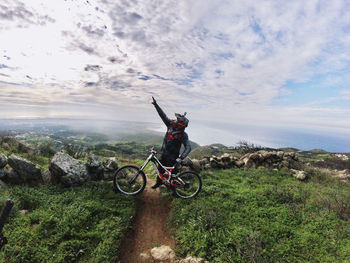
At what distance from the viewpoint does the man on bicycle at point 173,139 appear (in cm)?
716

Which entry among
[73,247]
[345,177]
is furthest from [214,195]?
[345,177]

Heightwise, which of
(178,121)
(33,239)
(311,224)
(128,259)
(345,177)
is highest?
(178,121)

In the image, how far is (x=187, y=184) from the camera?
24.5 ft

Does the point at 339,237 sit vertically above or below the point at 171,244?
above

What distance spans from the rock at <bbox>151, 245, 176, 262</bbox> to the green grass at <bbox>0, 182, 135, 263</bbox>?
1175mm

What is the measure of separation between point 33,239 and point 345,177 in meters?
19.1

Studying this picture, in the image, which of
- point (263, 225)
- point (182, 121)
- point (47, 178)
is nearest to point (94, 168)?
point (47, 178)

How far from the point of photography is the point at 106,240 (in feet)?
15.1

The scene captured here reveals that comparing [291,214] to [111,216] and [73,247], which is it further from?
[73,247]

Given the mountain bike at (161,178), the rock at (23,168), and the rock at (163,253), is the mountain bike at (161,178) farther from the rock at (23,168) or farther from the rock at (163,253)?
the rock at (23,168)

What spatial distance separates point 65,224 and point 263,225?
7.19 metres

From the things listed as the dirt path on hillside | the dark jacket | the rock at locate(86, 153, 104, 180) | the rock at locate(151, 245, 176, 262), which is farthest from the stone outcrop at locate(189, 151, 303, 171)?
the rock at locate(151, 245, 176, 262)

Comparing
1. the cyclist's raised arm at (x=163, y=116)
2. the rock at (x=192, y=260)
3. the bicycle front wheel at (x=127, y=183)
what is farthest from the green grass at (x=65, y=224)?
the cyclist's raised arm at (x=163, y=116)

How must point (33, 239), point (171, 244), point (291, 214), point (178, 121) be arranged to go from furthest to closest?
1. point (178, 121)
2. point (291, 214)
3. point (171, 244)
4. point (33, 239)
